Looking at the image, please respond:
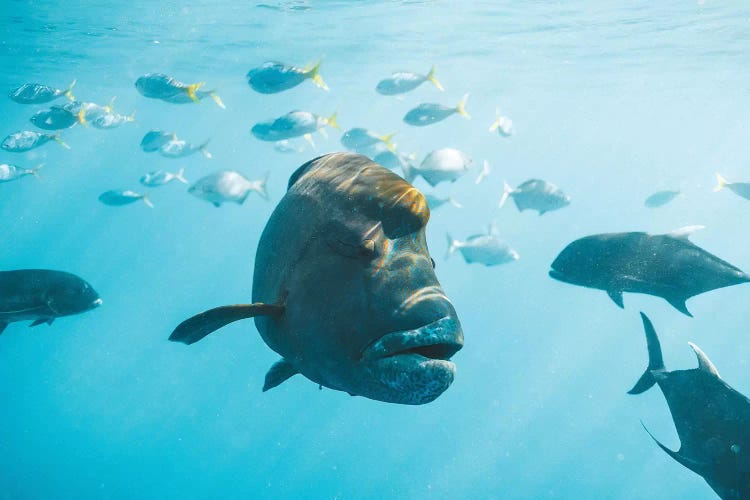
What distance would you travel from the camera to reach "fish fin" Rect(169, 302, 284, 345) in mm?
1891

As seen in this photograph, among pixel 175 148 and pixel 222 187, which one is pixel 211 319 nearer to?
pixel 222 187

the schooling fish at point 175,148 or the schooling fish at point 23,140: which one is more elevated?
the schooling fish at point 23,140

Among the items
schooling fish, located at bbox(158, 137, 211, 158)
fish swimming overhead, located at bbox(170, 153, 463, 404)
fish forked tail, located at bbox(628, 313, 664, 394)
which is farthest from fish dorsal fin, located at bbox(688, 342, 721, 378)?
schooling fish, located at bbox(158, 137, 211, 158)

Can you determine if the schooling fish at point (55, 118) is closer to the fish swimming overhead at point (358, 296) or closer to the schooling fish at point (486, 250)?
the schooling fish at point (486, 250)

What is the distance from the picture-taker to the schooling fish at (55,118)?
10.9m

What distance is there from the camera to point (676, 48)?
26797 mm

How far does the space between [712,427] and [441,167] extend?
6.68m

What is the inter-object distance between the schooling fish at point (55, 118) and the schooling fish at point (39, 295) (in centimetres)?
733

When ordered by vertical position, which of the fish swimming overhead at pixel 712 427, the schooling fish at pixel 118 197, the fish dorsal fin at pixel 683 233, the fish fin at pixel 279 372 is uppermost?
the fish fin at pixel 279 372

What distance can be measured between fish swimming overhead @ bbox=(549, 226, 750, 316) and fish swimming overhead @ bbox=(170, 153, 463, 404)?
3301 millimetres

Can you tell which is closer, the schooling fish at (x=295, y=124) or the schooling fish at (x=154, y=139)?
the schooling fish at (x=295, y=124)

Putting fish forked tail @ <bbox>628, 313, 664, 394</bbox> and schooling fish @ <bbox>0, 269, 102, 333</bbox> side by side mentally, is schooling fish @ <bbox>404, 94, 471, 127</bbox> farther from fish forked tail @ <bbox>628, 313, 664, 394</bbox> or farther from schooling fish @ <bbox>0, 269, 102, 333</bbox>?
schooling fish @ <bbox>0, 269, 102, 333</bbox>

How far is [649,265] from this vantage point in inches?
183

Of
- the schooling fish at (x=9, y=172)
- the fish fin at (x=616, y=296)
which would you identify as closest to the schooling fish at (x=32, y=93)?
the schooling fish at (x=9, y=172)
